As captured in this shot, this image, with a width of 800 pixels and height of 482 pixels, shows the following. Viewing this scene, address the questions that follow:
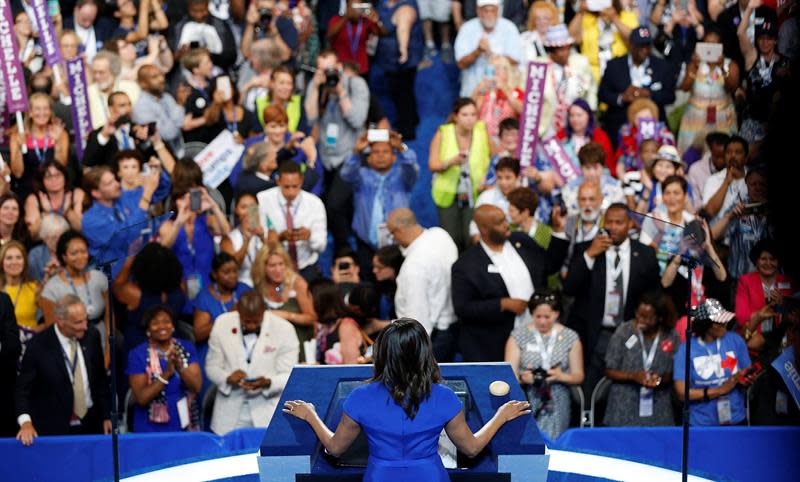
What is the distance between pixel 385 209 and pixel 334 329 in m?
1.77

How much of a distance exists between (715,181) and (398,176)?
2386 millimetres

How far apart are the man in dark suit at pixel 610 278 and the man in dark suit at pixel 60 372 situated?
3.22 metres

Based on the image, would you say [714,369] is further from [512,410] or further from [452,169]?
[512,410]

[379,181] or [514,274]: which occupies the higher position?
[379,181]

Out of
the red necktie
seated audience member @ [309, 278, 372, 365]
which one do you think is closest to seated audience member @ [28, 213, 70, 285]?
the red necktie

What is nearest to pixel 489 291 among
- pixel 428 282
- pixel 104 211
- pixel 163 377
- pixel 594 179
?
pixel 428 282

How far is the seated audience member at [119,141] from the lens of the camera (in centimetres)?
991

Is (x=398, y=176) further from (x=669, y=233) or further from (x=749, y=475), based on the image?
(x=749, y=475)

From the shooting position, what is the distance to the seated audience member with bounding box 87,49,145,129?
10.7 meters

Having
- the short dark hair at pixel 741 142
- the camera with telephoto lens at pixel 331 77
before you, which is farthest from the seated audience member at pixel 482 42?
the short dark hair at pixel 741 142

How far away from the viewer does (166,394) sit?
8.33 meters

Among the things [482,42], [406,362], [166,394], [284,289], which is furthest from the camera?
[482,42]

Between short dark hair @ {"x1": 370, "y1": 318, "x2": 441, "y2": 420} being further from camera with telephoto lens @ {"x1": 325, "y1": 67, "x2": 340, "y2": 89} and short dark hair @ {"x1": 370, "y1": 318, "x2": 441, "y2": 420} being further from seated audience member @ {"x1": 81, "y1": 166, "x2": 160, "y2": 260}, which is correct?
camera with telephoto lens @ {"x1": 325, "y1": 67, "x2": 340, "y2": 89}

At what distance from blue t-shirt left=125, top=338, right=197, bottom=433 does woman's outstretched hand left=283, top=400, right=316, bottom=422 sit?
8.07 feet
